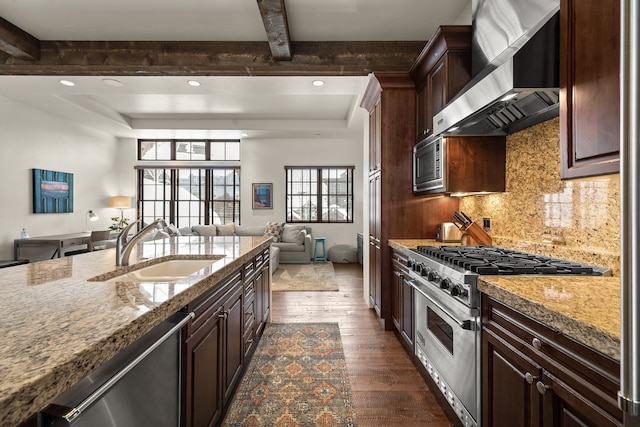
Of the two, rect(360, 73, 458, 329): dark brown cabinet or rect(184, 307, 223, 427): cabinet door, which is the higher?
rect(360, 73, 458, 329): dark brown cabinet

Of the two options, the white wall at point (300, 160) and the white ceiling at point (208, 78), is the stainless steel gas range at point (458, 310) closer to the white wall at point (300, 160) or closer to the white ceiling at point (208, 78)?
the white ceiling at point (208, 78)

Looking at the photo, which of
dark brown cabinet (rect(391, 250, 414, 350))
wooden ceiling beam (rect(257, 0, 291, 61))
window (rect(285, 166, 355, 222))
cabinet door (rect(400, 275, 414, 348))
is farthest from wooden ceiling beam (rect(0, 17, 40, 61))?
window (rect(285, 166, 355, 222))

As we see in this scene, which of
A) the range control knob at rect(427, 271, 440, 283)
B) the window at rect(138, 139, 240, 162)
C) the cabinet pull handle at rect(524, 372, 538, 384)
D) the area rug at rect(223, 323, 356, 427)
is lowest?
the area rug at rect(223, 323, 356, 427)

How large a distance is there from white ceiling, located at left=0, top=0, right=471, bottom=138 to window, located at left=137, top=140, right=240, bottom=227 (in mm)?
1011

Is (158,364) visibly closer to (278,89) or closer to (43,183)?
(278,89)

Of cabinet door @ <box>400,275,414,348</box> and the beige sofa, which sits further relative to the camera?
the beige sofa

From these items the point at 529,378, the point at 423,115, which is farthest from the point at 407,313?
the point at 423,115

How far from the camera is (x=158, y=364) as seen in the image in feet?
3.45

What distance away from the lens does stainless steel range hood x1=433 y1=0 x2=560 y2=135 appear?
1398mm

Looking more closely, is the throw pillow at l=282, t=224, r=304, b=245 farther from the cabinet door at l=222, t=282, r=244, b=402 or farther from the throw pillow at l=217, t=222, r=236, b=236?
the cabinet door at l=222, t=282, r=244, b=402

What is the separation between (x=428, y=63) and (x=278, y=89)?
86.9 inches

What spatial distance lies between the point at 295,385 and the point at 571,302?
1731 mm

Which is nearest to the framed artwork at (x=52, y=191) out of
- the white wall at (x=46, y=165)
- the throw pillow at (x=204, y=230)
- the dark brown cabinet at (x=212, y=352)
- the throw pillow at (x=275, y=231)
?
the white wall at (x=46, y=165)

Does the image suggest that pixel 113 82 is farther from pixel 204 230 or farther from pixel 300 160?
pixel 300 160
